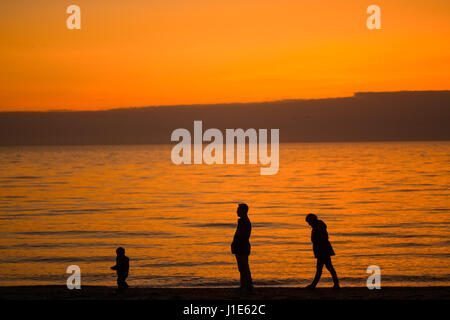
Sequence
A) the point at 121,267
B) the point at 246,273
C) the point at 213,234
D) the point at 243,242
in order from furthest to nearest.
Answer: the point at 213,234 → the point at 121,267 → the point at 246,273 → the point at 243,242

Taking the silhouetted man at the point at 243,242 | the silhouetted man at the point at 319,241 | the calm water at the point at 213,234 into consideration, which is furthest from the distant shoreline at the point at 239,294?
the calm water at the point at 213,234

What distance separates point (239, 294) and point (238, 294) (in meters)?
0.03

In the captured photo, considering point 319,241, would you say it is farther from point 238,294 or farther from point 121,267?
point 121,267

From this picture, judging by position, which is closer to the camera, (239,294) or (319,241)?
(239,294)

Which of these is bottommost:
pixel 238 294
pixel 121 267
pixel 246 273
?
pixel 238 294

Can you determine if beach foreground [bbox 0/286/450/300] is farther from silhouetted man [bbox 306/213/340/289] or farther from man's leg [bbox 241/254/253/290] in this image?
silhouetted man [bbox 306/213/340/289]

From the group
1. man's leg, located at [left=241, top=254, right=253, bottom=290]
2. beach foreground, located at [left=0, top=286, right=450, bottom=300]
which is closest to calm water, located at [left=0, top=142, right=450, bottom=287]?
beach foreground, located at [left=0, top=286, right=450, bottom=300]

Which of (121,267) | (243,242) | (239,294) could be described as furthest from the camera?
(121,267)

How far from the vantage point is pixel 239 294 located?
40.0ft

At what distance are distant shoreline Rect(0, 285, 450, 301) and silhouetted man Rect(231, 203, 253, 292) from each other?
1.03 feet

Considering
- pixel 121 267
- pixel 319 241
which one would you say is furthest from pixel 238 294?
pixel 121 267

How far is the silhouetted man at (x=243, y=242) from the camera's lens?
12159 mm

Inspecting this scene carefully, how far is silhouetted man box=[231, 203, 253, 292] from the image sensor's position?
1216cm
